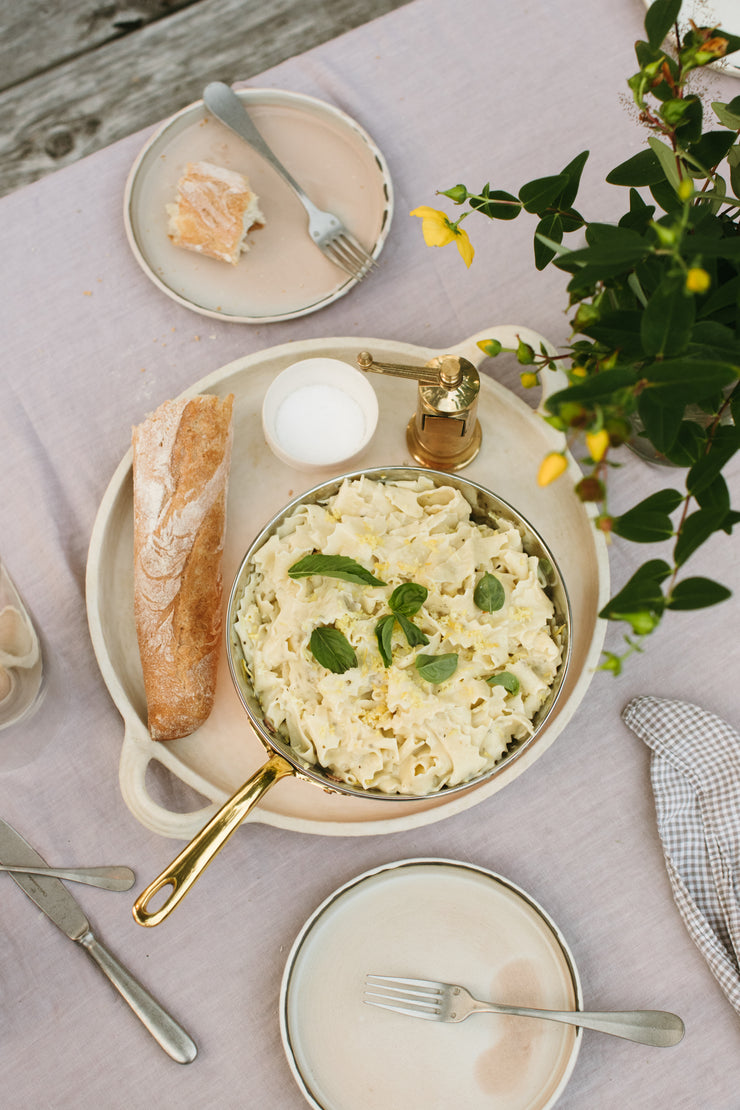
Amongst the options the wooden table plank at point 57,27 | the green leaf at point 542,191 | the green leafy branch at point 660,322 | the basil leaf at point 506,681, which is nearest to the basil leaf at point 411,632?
the basil leaf at point 506,681

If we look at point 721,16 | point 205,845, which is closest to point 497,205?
point 721,16

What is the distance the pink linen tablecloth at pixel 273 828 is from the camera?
4.45 ft

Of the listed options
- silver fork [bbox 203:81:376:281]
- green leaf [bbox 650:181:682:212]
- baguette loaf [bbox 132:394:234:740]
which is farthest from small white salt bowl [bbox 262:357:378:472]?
green leaf [bbox 650:181:682:212]

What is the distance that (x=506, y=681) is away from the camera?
1205 millimetres

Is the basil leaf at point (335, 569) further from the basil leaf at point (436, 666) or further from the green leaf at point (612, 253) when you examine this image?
the green leaf at point (612, 253)

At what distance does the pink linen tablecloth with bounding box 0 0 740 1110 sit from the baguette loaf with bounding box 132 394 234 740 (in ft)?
0.58

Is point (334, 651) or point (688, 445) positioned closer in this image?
point (688, 445)

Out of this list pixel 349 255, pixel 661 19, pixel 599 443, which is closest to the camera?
pixel 599 443

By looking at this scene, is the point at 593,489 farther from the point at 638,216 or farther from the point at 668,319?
the point at 638,216

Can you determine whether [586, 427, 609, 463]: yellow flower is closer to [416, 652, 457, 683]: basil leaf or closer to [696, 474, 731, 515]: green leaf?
[696, 474, 731, 515]: green leaf

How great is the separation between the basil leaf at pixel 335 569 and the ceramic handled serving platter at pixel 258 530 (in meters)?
0.25

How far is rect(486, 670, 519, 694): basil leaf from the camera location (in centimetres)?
120

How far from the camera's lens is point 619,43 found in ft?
5.18

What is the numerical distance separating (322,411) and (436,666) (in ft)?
1.73
